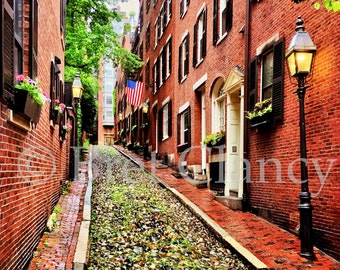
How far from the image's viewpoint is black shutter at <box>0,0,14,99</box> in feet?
12.5

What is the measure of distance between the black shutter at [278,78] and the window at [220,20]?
13.1 ft

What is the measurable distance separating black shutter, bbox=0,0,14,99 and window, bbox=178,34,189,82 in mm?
13166

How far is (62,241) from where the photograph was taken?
673 cm

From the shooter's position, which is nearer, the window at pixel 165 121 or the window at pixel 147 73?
the window at pixel 165 121

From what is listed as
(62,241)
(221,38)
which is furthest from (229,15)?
(62,241)

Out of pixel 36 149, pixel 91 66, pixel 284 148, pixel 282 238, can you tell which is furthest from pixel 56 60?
pixel 91 66

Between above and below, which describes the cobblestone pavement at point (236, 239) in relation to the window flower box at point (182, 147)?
below

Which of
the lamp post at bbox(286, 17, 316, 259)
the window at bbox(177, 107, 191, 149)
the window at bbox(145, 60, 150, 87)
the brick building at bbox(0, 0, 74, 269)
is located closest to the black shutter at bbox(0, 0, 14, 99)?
the brick building at bbox(0, 0, 74, 269)

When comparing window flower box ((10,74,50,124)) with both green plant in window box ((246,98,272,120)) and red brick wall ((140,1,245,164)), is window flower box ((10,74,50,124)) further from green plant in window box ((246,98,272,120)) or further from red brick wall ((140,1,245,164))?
red brick wall ((140,1,245,164))

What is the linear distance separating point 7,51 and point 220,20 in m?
9.95

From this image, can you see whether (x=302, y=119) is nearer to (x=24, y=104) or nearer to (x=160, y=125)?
(x=24, y=104)

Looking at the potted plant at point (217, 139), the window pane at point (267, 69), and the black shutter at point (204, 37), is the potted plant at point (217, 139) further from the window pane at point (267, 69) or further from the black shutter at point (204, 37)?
the black shutter at point (204, 37)

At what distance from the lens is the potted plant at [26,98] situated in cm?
442

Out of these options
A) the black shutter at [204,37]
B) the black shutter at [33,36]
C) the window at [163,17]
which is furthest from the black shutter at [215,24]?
the black shutter at [33,36]
